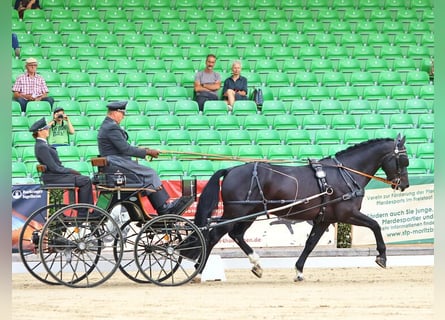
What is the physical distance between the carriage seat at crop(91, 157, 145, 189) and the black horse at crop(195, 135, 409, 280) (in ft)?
3.18

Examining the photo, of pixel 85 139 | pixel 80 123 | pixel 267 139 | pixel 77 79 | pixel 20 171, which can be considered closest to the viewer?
pixel 20 171

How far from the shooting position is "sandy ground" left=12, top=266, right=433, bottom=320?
24.4 feet

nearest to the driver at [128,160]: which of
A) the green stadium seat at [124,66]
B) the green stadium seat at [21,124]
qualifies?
the green stadium seat at [21,124]

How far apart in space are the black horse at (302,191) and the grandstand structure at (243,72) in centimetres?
424

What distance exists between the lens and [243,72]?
18.4m

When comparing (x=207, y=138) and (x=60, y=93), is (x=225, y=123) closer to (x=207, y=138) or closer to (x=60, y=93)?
(x=207, y=138)

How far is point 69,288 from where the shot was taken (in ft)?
32.8

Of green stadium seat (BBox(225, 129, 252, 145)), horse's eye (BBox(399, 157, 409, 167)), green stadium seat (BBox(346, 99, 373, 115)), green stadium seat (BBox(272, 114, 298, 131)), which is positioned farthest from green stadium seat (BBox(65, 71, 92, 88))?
horse's eye (BBox(399, 157, 409, 167))

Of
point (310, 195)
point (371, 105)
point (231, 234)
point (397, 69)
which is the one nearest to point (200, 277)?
point (231, 234)

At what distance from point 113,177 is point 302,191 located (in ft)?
7.32

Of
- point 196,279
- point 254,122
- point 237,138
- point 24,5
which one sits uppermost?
point 24,5

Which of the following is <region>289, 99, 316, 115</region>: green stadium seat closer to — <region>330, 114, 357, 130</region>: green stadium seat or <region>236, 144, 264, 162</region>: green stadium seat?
<region>330, 114, 357, 130</region>: green stadium seat

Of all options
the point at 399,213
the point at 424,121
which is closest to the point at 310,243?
the point at 399,213

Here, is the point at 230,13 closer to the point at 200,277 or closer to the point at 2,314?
the point at 200,277
